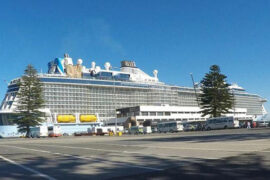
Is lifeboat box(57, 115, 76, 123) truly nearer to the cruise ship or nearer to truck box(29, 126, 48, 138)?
the cruise ship

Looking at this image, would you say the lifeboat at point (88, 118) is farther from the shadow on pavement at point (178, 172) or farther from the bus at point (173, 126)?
the shadow on pavement at point (178, 172)

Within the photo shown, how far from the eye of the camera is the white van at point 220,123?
185 ft

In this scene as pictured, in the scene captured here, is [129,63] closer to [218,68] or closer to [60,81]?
[60,81]

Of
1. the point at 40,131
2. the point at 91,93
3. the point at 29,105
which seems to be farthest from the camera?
the point at 91,93

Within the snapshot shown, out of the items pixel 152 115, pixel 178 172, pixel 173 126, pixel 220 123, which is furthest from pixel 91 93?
pixel 178 172

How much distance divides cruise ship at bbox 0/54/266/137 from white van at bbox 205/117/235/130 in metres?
51.6

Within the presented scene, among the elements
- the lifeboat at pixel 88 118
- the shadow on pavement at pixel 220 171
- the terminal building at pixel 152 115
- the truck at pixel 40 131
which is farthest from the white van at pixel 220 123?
the lifeboat at pixel 88 118

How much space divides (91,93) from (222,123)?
2802 inches

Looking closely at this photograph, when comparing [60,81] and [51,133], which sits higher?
[60,81]

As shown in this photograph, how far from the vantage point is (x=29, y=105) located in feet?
231

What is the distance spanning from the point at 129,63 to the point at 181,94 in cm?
2910

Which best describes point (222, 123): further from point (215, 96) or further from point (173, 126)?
point (173, 126)

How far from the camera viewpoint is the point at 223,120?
57.2 meters

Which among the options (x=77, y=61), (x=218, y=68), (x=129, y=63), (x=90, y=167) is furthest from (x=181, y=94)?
(x=90, y=167)
